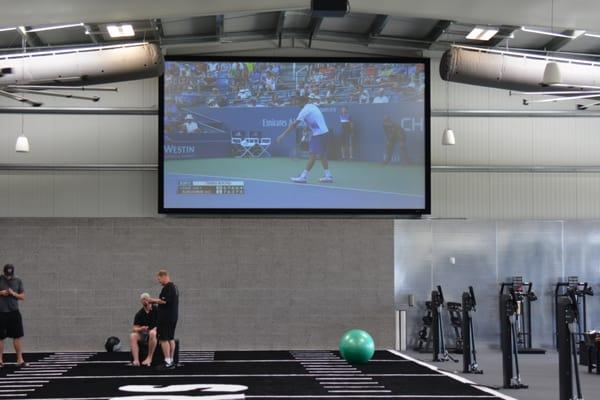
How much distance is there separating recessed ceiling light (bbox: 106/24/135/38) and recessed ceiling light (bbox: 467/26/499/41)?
5.73 meters

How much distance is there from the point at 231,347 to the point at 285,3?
7169 millimetres

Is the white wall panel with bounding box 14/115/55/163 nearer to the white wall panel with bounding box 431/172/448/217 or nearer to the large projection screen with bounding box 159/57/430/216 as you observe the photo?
the large projection screen with bounding box 159/57/430/216

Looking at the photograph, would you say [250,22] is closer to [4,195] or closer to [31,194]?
[31,194]

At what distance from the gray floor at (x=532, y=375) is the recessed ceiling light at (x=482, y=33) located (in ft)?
17.8

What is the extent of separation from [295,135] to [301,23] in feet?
6.78

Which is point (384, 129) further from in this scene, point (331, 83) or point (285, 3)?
point (285, 3)

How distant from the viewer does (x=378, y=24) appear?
61.6ft

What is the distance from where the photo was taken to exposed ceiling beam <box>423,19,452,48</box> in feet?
60.1

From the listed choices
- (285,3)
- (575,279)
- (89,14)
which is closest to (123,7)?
(89,14)

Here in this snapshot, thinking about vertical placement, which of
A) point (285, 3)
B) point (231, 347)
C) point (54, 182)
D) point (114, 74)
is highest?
point (285, 3)

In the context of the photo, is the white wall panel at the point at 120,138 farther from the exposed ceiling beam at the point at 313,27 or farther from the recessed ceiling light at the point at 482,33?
the recessed ceiling light at the point at 482,33

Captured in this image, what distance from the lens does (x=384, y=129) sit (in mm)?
19812

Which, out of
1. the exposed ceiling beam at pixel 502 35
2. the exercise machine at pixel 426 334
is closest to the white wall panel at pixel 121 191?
the exercise machine at pixel 426 334

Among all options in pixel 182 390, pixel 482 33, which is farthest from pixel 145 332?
pixel 482 33
